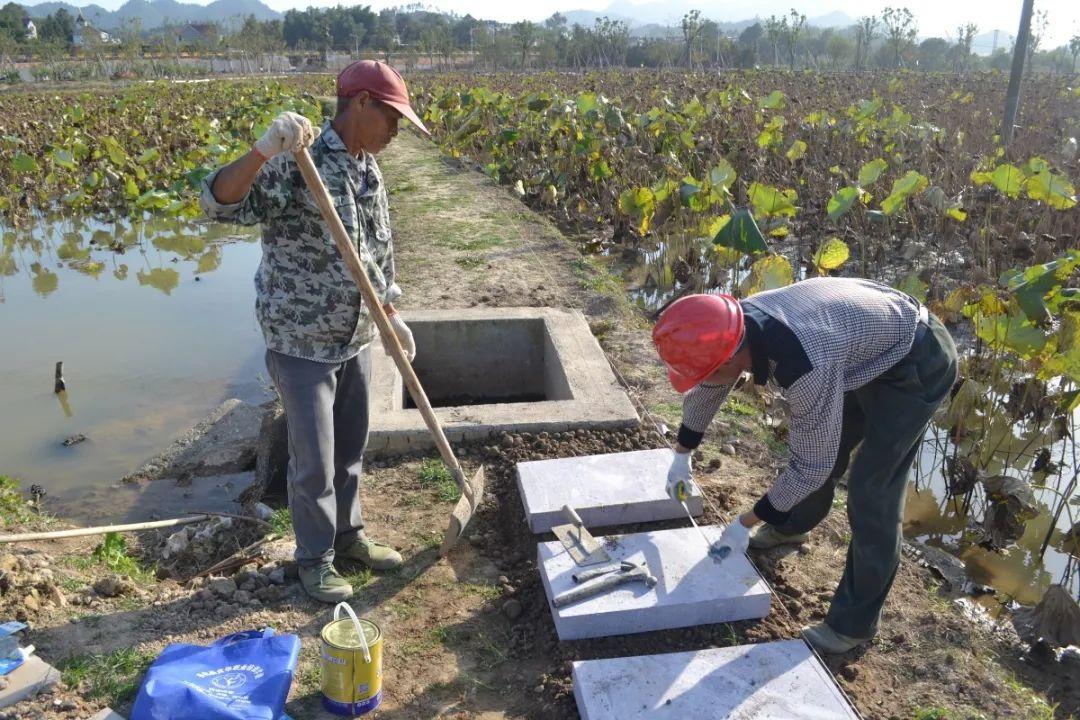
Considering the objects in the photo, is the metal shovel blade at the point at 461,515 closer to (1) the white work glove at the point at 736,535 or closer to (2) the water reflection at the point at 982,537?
(1) the white work glove at the point at 736,535

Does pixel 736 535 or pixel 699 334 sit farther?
pixel 736 535

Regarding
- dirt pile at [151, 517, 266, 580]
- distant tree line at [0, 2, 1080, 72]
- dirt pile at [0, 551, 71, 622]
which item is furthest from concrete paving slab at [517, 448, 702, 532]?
distant tree line at [0, 2, 1080, 72]

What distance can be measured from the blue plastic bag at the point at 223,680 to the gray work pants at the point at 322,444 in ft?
1.42

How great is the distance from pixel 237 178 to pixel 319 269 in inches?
17.2

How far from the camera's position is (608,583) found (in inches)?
122

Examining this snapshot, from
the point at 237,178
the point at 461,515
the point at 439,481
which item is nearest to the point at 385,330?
the point at 237,178

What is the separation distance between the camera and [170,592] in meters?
3.40

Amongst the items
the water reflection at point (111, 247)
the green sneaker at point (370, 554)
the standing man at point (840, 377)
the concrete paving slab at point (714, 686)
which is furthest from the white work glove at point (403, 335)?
the water reflection at point (111, 247)

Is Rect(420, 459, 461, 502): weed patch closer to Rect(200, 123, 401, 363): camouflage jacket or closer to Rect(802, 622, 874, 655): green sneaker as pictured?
Rect(200, 123, 401, 363): camouflage jacket

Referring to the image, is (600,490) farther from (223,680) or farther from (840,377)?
(223,680)

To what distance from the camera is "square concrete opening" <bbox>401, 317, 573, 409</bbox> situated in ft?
18.8

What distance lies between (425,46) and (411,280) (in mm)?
52307

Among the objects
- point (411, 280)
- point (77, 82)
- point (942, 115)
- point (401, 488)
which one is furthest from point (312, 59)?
point (401, 488)

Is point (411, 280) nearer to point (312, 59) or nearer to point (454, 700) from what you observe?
point (454, 700)
